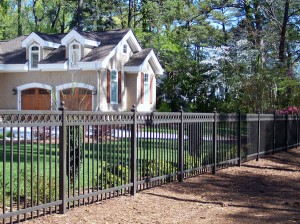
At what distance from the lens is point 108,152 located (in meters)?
8.52

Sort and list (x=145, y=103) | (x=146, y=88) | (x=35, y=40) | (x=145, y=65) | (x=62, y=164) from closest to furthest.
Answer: (x=62, y=164), (x=35, y=40), (x=145, y=65), (x=145, y=103), (x=146, y=88)

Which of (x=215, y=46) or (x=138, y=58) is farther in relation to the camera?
(x=215, y=46)

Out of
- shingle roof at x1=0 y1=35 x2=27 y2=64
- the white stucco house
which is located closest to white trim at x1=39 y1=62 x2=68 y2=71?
the white stucco house

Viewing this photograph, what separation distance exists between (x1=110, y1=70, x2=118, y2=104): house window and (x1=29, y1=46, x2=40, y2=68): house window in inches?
197

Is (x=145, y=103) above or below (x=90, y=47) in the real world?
below

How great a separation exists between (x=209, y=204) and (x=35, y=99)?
23.2 m

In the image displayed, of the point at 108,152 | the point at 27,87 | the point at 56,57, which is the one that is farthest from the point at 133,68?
the point at 108,152

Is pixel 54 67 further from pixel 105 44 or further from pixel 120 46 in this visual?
pixel 120 46

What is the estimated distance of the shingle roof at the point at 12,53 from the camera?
99.4 ft

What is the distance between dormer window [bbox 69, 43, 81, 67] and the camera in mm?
28234

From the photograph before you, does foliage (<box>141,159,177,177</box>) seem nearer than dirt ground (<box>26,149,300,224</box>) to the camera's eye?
No

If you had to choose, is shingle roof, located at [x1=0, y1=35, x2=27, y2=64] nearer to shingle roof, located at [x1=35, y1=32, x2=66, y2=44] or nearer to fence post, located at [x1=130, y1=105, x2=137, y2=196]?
shingle roof, located at [x1=35, y1=32, x2=66, y2=44]

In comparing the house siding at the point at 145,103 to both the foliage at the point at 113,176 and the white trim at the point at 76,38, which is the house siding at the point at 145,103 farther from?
the foliage at the point at 113,176

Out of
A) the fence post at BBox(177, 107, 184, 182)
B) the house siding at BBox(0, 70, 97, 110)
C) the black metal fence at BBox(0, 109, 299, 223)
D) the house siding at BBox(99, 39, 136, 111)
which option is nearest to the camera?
the black metal fence at BBox(0, 109, 299, 223)
